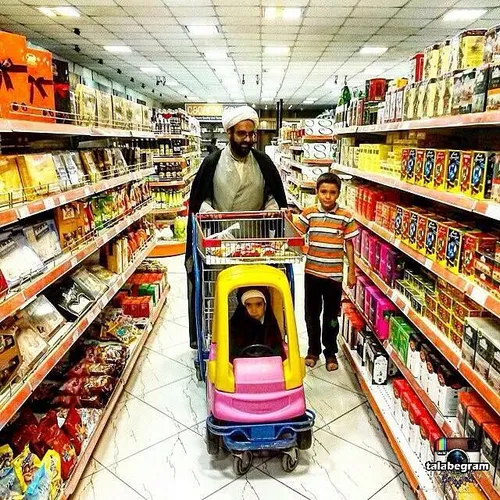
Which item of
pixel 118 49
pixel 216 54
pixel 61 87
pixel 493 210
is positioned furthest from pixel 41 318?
pixel 216 54

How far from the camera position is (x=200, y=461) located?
2480 mm

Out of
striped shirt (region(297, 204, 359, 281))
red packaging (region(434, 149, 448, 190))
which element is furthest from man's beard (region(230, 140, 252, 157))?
red packaging (region(434, 149, 448, 190))

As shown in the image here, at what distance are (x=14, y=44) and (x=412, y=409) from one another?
8.05 ft

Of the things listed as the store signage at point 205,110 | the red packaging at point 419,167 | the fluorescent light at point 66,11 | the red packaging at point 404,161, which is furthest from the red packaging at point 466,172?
the store signage at point 205,110

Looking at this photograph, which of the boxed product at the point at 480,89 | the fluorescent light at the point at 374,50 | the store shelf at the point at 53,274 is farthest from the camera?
the fluorescent light at the point at 374,50

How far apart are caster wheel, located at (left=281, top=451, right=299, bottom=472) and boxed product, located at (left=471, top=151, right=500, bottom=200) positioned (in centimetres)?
150

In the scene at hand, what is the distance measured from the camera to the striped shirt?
10.6 feet

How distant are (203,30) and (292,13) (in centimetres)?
174

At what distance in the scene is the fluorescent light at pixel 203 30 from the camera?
7.64 meters

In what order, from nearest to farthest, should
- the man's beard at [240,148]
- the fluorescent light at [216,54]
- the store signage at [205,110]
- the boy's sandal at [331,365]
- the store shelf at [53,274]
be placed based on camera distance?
the store shelf at [53,274] < the man's beard at [240,148] < the boy's sandal at [331,365] < the fluorescent light at [216,54] < the store signage at [205,110]

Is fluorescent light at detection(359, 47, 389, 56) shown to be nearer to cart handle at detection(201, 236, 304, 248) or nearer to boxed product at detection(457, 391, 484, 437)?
cart handle at detection(201, 236, 304, 248)

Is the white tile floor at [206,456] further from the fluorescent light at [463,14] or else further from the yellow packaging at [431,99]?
the fluorescent light at [463,14]

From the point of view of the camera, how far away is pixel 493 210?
5.21ft

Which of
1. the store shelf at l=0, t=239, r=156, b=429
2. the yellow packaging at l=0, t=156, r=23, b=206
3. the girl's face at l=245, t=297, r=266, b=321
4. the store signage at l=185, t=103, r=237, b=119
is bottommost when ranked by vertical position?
the store shelf at l=0, t=239, r=156, b=429
